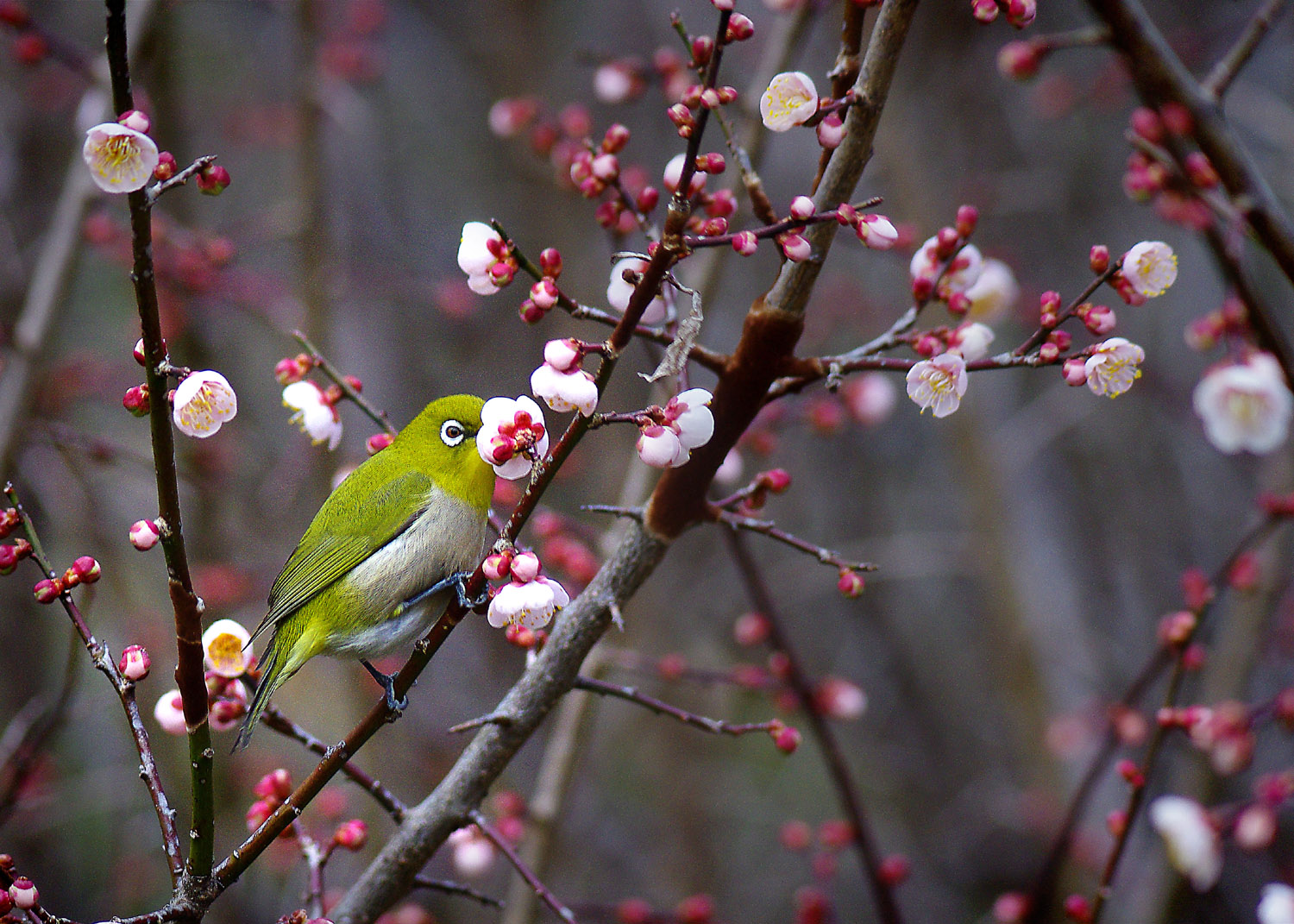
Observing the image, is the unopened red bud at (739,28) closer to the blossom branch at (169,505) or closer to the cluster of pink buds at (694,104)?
the cluster of pink buds at (694,104)

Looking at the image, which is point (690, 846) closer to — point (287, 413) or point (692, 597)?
point (692, 597)

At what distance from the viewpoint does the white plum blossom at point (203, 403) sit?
130 centimetres

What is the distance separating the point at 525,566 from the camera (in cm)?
138

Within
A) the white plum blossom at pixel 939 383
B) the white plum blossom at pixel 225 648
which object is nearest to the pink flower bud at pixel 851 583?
the white plum blossom at pixel 939 383

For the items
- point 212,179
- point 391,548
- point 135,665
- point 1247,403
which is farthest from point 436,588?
point 1247,403

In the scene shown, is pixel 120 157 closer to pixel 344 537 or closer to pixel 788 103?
pixel 788 103

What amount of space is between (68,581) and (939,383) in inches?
47.0

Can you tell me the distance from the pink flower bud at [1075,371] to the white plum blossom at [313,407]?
1.14 m

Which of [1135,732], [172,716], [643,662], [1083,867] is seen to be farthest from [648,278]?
[1083,867]

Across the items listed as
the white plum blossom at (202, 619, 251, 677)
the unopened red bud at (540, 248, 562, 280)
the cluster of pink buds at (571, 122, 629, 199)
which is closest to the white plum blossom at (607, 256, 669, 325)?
the cluster of pink buds at (571, 122, 629, 199)

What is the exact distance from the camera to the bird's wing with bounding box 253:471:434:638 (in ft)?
6.70

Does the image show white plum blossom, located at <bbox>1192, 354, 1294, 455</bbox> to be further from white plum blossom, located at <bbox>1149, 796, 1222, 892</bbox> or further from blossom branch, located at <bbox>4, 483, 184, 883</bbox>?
blossom branch, located at <bbox>4, 483, 184, 883</bbox>

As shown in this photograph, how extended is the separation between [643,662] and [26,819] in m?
2.46

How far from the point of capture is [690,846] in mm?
4320
